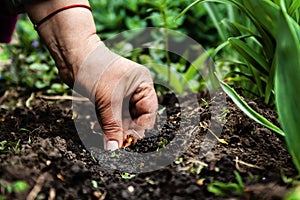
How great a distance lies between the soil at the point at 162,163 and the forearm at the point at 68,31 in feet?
0.87

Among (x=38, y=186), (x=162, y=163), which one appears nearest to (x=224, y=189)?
(x=162, y=163)

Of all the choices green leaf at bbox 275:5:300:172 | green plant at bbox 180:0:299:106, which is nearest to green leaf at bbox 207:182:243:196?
green leaf at bbox 275:5:300:172

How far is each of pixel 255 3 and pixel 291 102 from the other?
16.8 inches

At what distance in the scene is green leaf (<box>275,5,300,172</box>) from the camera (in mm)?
885

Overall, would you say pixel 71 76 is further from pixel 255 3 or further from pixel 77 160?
pixel 255 3

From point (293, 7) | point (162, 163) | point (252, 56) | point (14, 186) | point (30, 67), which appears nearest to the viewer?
point (14, 186)

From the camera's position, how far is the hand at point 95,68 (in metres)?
1.30

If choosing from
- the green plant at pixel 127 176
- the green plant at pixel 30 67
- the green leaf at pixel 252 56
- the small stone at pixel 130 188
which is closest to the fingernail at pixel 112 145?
the green plant at pixel 127 176

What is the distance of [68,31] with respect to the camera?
1.32 meters

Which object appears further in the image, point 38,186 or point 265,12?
point 265,12

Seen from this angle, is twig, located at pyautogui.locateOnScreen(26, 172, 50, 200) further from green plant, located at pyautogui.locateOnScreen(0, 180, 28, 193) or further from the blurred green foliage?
the blurred green foliage

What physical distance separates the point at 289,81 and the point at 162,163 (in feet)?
1.27

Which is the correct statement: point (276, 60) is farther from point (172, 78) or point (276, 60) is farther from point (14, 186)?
point (172, 78)

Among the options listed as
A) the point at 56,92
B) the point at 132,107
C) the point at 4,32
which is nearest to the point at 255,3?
the point at 132,107
